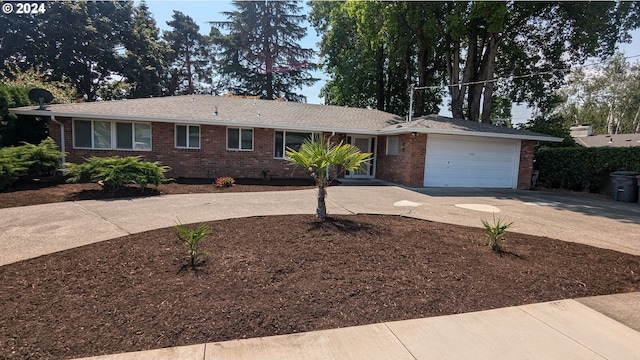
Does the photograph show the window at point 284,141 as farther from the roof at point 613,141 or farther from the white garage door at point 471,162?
the roof at point 613,141

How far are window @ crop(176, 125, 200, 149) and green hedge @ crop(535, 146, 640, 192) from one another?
663 inches

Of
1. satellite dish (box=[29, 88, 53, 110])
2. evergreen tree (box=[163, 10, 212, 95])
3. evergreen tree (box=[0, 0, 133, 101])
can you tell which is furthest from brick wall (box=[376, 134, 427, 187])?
evergreen tree (box=[163, 10, 212, 95])

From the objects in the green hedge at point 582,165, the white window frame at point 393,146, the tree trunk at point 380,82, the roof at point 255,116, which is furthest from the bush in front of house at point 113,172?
the tree trunk at point 380,82

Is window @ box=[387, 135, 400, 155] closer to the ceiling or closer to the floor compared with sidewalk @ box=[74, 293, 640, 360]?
closer to the ceiling

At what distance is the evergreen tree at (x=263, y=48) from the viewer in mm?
30812

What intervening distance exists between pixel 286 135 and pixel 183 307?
11614 mm

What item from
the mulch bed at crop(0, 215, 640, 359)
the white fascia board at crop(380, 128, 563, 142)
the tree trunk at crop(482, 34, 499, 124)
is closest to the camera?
the mulch bed at crop(0, 215, 640, 359)

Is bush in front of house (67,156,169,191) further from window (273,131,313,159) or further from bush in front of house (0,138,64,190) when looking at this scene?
window (273,131,313,159)

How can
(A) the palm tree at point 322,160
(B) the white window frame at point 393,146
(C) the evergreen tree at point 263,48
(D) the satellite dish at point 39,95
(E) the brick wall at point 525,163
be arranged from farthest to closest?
(C) the evergreen tree at point 263,48, (E) the brick wall at point 525,163, (B) the white window frame at point 393,146, (D) the satellite dish at point 39,95, (A) the palm tree at point 322,160

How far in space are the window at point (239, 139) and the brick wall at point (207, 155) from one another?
19 cm

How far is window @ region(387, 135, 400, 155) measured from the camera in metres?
14.0

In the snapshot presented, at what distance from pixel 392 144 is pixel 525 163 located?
20.3 feet

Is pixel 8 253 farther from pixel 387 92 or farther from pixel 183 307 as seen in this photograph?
pixel 387 92

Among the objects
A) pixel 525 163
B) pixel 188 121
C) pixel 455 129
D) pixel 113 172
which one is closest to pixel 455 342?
pixel 113 172
